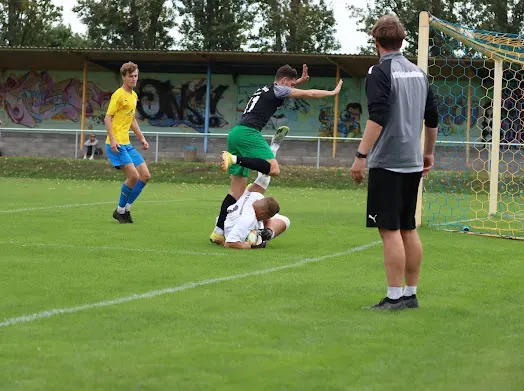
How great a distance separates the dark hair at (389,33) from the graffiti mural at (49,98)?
37713mm

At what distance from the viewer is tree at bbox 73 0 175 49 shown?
Result: 182 ft

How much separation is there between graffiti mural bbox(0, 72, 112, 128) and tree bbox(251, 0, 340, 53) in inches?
553

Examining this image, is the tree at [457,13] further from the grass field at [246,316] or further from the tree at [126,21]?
the grass field at [246,316]

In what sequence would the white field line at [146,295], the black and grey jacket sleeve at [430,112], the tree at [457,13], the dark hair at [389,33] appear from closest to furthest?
the white field line at [146,295] < the dark hair at [389,33] < the black and grey jacket sleeve at [430,112] < the tree at [457,13]

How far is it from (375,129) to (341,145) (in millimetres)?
29536

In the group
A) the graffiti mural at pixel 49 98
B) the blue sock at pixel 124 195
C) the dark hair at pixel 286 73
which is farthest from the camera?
the graffiti mural at pixel 49 98

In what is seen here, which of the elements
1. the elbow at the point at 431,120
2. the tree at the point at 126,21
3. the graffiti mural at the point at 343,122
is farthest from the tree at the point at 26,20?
the elbow at the point at 431,120

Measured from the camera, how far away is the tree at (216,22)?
5494cm

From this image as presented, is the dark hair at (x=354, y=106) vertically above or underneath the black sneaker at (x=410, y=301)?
above

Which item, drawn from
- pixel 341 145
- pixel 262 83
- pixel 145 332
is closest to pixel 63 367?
pixel 145 332

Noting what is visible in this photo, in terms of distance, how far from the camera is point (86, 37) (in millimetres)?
62219

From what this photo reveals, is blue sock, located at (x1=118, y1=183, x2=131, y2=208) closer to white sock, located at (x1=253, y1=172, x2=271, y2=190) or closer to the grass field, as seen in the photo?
the grass field

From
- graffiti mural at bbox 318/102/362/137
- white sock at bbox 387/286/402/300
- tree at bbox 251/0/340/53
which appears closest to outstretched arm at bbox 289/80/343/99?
white sock at bbox 387/286/402/300

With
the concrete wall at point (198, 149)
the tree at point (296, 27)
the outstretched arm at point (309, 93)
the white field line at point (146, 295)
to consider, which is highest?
the tree at point (296, 27)
